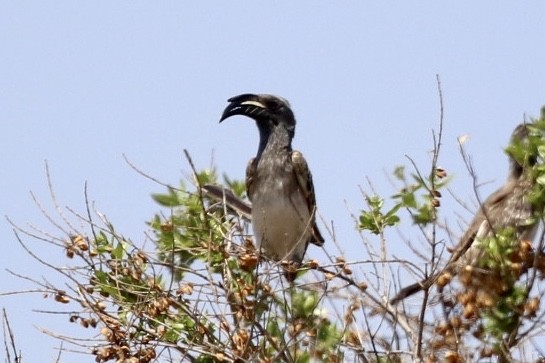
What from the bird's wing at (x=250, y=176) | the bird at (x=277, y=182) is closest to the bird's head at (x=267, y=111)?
the bird at (x=277, y=182)

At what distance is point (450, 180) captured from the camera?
19.7 feet

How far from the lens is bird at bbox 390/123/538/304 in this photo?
19.3ft

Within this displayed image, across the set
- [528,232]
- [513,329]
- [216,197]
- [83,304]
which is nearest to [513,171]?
[528,232]

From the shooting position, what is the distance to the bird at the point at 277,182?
838 centimetres

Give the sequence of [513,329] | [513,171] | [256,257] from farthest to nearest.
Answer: [513,171] → [256,257] → [513,329]

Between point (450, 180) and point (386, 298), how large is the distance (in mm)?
629

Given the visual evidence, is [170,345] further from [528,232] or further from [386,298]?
[528,232]

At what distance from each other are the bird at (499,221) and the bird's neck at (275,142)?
1462mm

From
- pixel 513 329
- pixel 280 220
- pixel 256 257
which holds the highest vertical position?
pixel 280 220

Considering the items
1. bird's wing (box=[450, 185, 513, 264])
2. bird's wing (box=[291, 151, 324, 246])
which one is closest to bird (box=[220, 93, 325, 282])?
bird's wing (box=[291, 151, 324, 246])

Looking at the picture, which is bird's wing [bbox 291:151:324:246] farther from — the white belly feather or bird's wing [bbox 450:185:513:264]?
bird's wing [bbox 450:185:513:264]

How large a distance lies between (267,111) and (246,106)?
0.64 feet

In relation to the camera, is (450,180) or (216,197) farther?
(216,197)

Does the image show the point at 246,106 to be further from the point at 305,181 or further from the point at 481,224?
the point at 481,224
